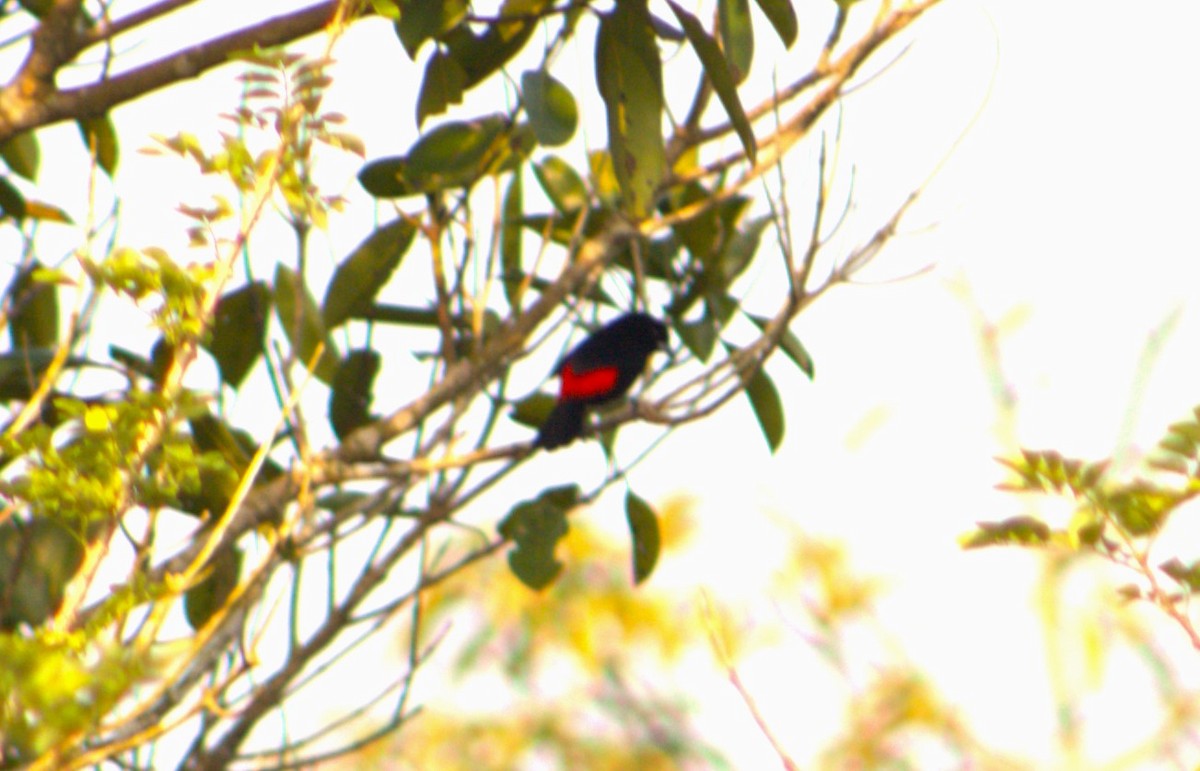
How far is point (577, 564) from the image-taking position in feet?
23.4

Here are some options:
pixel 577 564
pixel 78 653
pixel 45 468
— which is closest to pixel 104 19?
pixel 45 468

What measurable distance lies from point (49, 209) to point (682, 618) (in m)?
4.79

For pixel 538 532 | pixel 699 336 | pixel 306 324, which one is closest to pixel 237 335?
pixel 306 324

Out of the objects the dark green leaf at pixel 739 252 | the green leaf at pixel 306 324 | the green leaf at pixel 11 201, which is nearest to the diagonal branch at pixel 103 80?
the green leaf at pixel 306 324

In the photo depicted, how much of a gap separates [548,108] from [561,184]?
64 centimetres

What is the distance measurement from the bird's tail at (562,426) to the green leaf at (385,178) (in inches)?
22.3

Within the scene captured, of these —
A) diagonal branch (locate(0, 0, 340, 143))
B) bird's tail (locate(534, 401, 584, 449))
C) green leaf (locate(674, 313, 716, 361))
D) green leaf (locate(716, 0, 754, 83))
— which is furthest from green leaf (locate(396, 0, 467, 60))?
bird's tail (locate(534, 401, 584, 449))

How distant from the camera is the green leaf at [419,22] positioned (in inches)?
84.8

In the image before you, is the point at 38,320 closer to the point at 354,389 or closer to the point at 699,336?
the point at 354,389

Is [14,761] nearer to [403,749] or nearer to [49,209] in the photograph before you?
[49,209]

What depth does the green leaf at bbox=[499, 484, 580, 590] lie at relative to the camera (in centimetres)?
293

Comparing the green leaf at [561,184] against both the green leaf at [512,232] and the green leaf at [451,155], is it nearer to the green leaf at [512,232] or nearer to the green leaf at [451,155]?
the green leaf at [512,232]

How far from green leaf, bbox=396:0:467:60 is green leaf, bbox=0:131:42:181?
1.06 m

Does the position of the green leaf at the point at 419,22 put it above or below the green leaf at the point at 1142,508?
above
